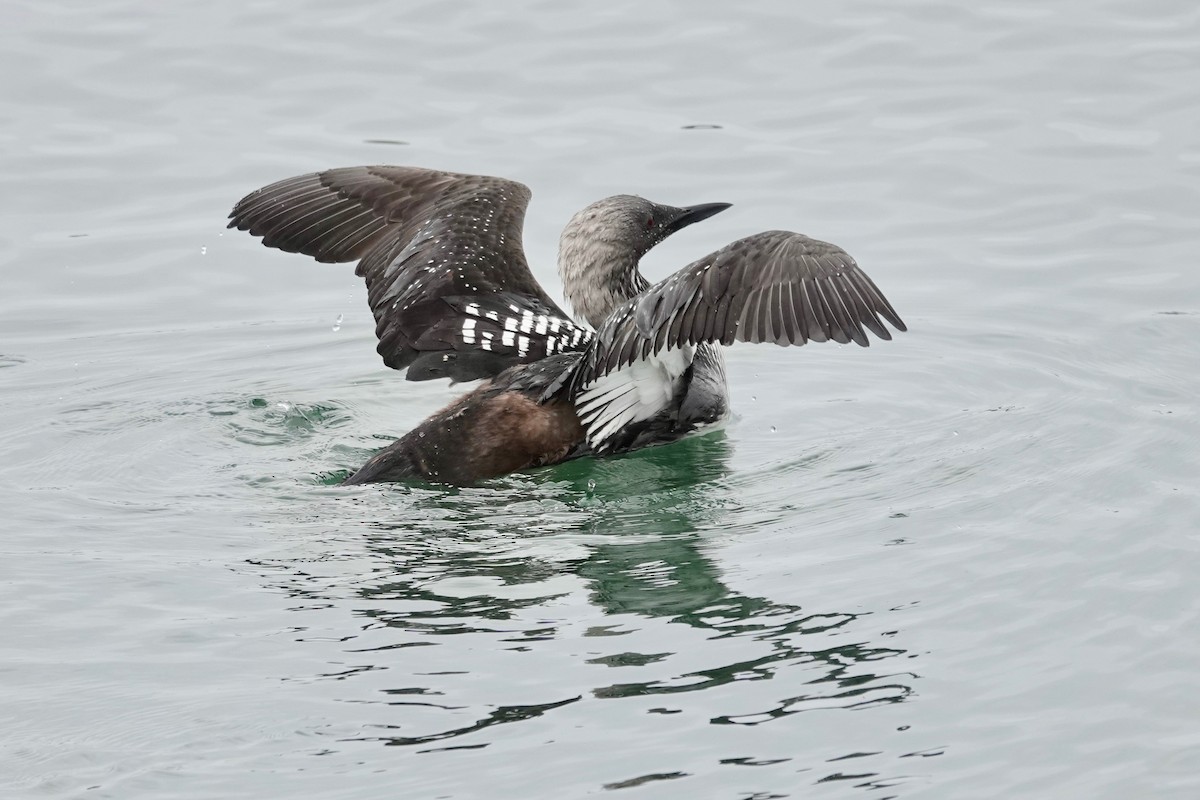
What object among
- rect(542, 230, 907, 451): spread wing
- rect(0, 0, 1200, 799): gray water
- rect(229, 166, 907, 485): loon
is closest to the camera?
rect(0, 0, 1200, 799): gray water

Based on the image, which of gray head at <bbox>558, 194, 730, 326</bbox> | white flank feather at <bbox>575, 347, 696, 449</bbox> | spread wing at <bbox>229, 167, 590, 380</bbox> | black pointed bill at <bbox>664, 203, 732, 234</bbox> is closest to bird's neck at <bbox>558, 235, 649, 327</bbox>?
gray head at <bbox>558, 194, 730, 326</bbox>

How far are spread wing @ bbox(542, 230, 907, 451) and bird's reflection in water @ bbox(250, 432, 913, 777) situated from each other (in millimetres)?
538

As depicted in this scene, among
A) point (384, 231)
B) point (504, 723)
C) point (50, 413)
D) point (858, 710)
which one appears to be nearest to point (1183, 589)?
point (858, 710)

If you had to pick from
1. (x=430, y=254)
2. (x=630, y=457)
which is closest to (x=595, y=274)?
(x=430, y=254)

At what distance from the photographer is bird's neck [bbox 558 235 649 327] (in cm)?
736

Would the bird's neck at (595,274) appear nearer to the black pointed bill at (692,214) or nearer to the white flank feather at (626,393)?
the black pointed bill at (692,214)

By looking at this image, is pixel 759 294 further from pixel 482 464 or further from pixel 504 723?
pixel 504 723

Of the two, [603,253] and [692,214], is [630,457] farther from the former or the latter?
[692,214]

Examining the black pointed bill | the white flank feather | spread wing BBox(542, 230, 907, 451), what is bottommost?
the white flank feather

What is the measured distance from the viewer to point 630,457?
6.97 m

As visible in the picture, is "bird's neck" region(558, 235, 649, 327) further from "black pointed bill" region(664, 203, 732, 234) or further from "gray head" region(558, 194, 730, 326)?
"black pointed bill" region(664, 203, 732, 234)

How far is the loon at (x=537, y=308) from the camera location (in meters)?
6.03

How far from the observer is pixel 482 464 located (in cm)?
662

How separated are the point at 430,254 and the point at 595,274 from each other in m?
0.71
